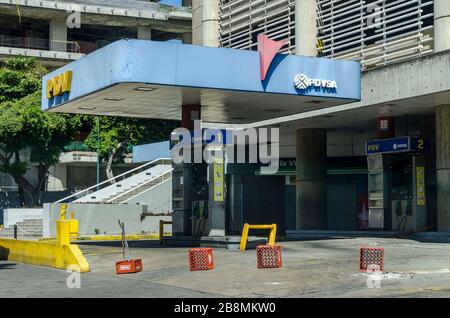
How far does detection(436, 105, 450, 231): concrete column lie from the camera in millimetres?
27625

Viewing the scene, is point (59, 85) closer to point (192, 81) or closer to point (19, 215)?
point (192, 81)

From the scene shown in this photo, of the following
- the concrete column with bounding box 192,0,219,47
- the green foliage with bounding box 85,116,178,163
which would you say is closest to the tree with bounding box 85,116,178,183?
the green foliage with bounding box 85,116,178,163

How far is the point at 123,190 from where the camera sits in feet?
147

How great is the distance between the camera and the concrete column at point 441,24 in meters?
25.8

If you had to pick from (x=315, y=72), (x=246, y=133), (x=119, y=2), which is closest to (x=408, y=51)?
(x=315, y=72)

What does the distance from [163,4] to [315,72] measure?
49.2 metres

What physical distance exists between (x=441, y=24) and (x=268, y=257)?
1304 centimetres

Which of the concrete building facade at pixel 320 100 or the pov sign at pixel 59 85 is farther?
the pov sign at pixel 59 85

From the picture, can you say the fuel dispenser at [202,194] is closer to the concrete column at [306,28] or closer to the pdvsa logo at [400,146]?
the pdvsa logo at [400,146]

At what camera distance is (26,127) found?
48.5 m

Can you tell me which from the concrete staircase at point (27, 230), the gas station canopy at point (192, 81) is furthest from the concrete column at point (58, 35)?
the gas station canopy at point (192, 81)

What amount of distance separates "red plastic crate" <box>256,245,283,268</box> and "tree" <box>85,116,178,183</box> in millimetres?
38539

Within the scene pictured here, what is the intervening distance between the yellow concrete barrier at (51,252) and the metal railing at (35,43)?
47.3m
